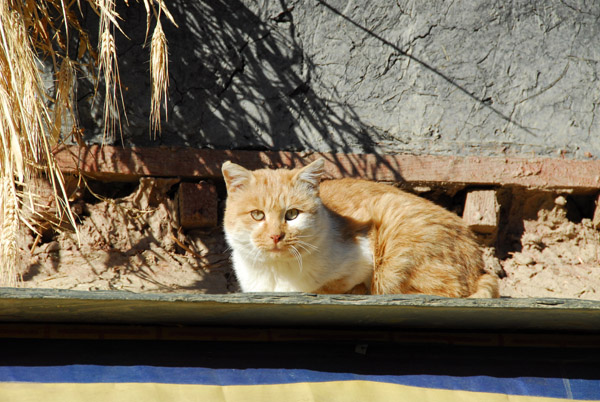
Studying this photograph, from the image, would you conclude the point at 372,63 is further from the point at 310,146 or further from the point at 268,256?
the point at 268,256

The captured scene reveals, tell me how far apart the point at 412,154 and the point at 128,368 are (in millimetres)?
2595

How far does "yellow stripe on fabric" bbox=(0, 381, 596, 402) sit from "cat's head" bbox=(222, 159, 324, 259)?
1.12m

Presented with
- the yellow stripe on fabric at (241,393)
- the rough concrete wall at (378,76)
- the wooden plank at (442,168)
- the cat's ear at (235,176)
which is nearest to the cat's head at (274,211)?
the cat's ear at (235,176)

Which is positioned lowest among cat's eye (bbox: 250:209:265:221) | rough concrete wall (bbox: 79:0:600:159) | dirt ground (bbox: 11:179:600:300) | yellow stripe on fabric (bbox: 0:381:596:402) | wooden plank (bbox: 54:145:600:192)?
yellow stripe on fabric (bbox: 0:381:596:402)

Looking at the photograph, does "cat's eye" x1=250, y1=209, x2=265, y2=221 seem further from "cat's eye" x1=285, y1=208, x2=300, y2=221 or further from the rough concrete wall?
the rough concrete wall

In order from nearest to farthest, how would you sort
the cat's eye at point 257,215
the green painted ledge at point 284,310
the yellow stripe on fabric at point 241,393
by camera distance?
the green painted ledge at point 284,310 < the yellow stripe on fabric at point 241,393 < the cat's eye at point 257,215

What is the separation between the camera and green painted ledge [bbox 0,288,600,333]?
1.94 meters

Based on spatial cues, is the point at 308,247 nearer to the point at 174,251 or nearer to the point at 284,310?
the point at 174,251

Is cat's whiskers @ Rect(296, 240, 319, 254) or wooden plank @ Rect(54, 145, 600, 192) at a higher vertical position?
wooden plank @ Rect(54, 145, 600, 192)

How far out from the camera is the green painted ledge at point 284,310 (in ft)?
6.37

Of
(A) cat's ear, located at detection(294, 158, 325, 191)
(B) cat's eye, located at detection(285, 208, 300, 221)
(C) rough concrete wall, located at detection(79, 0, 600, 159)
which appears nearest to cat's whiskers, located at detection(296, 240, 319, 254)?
(B) cat's eye, located at detection(285, 208, 300, 221)

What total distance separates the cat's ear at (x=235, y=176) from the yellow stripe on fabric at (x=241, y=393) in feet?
4.93

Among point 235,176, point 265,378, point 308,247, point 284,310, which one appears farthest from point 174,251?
point 284,310

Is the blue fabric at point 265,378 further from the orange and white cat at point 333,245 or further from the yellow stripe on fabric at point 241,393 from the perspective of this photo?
the orange and white cat at point 333,245
